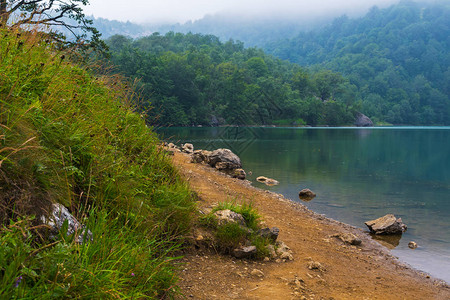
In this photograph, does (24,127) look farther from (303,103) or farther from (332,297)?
(303,103)

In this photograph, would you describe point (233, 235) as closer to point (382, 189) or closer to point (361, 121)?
point (382, 189)

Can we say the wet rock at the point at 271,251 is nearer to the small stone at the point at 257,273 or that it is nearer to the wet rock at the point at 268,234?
the wet rock at the point at 268,234

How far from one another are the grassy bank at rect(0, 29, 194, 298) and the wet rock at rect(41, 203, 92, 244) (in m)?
0.07

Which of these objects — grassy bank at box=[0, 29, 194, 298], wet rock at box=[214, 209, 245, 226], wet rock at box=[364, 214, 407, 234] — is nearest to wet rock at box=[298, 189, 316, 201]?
wet rock at box=[364, 214, 407, 234]

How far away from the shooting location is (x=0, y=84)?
3820mm

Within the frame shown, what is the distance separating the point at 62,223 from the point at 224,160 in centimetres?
1643

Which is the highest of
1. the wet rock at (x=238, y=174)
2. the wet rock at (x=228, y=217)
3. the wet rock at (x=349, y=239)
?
the wet rock at (x=228, y=217)

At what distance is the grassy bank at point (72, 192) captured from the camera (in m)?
2.70

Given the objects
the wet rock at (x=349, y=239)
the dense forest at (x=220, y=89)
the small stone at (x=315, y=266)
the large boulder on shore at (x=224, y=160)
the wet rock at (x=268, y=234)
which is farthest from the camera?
the dense forest at (x=220, y=89)

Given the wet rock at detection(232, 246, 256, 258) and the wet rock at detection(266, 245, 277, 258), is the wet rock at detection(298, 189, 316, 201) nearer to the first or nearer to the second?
the wet rock at detection(266, 245, 277, 258)

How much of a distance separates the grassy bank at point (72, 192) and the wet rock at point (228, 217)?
653mm

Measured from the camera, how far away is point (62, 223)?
3.31 meters

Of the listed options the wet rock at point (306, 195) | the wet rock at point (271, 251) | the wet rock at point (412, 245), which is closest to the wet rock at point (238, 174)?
the wet rock at point (306, 195)

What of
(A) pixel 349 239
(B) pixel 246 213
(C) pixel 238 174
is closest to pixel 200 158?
(C) pixel 238 174
